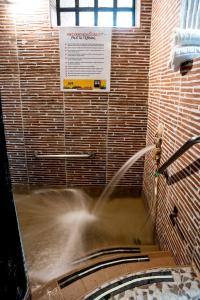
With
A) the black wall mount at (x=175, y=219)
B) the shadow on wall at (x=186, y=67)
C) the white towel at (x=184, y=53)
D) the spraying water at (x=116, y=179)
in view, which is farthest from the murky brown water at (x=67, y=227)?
the white towel at (x=184, y=53)

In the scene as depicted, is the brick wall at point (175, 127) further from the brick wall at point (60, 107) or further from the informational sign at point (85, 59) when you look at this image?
the informational sign at point (85, 59)

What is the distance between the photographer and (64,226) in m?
4.32

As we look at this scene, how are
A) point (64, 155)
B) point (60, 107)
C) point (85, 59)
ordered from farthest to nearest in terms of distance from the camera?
point (64, 155)
point (60, 107)
point (85, 59)

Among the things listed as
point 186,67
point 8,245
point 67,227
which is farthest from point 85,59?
point 8,245

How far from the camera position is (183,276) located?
6.92 feet

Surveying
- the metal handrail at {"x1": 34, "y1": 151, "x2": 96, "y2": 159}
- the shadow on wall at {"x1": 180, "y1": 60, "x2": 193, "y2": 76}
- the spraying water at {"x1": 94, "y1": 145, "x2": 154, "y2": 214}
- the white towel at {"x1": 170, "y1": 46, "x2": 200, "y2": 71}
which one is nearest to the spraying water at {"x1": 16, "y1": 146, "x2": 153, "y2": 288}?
A: the spraying water at {"x1": 94, "y1": 145, "x2": 154, "y2": 214}

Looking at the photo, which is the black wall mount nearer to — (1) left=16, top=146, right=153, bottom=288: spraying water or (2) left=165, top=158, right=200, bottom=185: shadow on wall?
(2) left=165, top=158, right=200, bottom=185: shadow on wall

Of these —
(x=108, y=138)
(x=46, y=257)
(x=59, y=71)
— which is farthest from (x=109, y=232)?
(x=59, y=71)

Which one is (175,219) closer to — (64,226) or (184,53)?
(184,53)

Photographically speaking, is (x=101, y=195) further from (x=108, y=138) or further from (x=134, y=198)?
(x=108, y=138)

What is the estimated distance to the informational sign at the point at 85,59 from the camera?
4574 mm

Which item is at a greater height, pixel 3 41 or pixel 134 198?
pixel 3 41

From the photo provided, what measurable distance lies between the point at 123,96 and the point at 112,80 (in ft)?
1.34

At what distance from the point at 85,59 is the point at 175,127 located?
2646 mm
